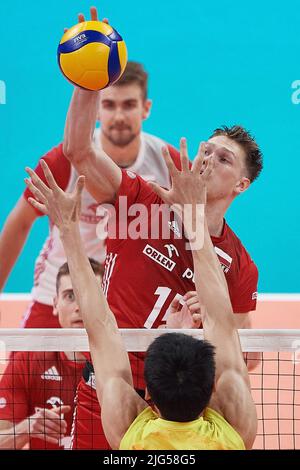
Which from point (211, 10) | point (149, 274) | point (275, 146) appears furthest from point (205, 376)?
point (211, 10)

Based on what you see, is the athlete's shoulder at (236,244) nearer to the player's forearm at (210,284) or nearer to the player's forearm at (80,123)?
the player's forearm at (80,123)

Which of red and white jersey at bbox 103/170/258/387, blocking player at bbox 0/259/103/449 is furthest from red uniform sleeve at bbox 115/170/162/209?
blocking player at bbox 0/259/103/449

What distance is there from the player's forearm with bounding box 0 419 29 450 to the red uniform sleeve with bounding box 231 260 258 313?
126 centimetres

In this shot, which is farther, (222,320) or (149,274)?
(149,274)

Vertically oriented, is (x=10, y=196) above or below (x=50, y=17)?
below

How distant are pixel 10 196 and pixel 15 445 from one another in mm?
3040

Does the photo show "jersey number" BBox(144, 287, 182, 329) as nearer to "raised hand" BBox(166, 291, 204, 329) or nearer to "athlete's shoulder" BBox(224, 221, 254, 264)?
"raised hand" BBox(166, 291, 204, 329)

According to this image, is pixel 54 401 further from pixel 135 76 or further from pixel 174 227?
pixel 135 76

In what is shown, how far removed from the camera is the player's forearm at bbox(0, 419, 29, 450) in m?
4.05

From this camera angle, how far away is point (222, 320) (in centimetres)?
277

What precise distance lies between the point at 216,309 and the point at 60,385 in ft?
7.04

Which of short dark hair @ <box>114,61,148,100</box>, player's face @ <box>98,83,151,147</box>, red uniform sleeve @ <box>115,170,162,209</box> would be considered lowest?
red uniform sleeve @ <box>115,170,162,209</box>

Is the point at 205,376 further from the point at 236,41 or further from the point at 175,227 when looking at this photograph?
the point at 236,41

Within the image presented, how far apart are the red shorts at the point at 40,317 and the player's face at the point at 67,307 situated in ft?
2.72
